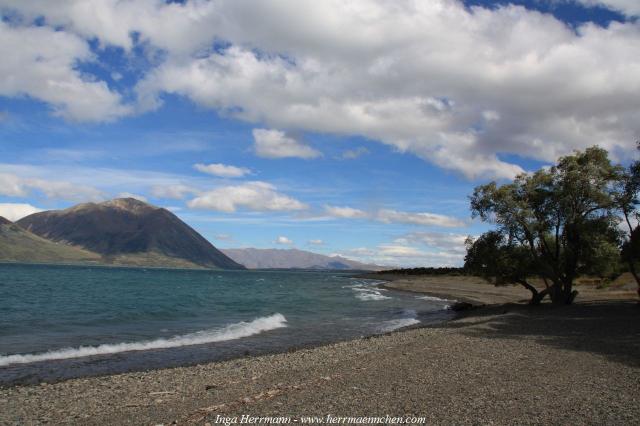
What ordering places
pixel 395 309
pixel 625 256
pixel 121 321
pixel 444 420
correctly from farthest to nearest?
pixel 395 309 < pixel 121 321 < pixel 625 256 < pixel 444 420

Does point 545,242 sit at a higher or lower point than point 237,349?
higher

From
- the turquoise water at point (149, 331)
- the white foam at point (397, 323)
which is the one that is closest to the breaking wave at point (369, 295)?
the turquoise water at point (149, 331)

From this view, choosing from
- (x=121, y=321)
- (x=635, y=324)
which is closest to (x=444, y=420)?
(x=635, y=324)

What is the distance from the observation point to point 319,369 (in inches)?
672

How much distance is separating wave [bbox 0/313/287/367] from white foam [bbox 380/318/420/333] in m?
7.79

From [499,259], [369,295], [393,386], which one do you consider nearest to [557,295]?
[499,259]

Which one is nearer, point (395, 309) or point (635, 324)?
point (635, 324)

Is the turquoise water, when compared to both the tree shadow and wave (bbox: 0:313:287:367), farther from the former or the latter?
the tree shadow

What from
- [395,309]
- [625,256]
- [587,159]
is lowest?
[395,309]

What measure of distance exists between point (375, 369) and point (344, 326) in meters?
19.8

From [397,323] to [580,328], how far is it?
15.3 m

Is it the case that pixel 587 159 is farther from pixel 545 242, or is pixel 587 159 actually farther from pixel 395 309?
pixel 395 309

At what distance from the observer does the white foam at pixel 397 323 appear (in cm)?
3381

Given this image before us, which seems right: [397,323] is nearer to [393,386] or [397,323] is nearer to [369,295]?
[393,386]
